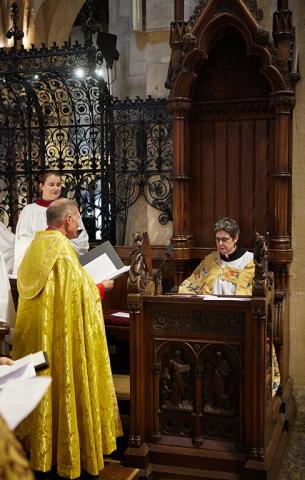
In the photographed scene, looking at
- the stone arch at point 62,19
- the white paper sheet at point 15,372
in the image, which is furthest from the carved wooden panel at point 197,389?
the stone arch at point 62,19

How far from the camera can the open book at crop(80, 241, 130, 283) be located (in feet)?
12.8

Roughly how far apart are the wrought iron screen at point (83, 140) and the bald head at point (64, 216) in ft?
7.24

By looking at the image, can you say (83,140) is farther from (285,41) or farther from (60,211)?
(60,211)

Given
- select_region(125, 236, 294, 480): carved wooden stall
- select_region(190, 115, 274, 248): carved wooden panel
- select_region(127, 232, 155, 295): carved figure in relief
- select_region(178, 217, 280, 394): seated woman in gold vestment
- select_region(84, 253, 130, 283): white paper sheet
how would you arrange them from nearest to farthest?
select_region(125, 236, 294, 480): carved wooden stall → select_region(127, 232, 155, 295): carved figure in relief → select_region(84, 253, 130, 283): white paper sheet → select_region(178, 217, 280, 394): seated woman in gold vestment → select_region(190, 115, 274, 248): carved wooden panel

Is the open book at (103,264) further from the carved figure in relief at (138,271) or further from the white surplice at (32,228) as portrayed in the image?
the white surplice at (32,228)

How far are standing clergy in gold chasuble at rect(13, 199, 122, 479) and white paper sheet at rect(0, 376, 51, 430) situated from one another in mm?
2253

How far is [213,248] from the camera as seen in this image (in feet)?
16.7

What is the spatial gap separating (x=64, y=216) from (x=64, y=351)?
2.63 feet

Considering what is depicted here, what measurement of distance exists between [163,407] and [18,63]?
3.92m

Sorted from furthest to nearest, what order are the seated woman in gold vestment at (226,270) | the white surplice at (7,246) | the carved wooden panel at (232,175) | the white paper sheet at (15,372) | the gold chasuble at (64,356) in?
the white surplice at (7,246)
the carved wooden panel at (232,175)
the seated woman in gold vestment at (226,270)
the gold chasuble at (64,356)
the white paper sheet at (15,372)

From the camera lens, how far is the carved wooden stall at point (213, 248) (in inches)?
138

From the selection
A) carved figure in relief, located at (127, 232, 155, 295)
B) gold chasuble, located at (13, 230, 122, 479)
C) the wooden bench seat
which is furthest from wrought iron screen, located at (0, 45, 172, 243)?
the wooden bench seat

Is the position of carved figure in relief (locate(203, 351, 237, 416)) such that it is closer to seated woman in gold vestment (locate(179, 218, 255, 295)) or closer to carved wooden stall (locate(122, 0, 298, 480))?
carved wooden stall (locate(122, 0, 298, 480))

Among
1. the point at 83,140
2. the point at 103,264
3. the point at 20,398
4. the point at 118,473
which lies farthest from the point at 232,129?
the point at 20,398
